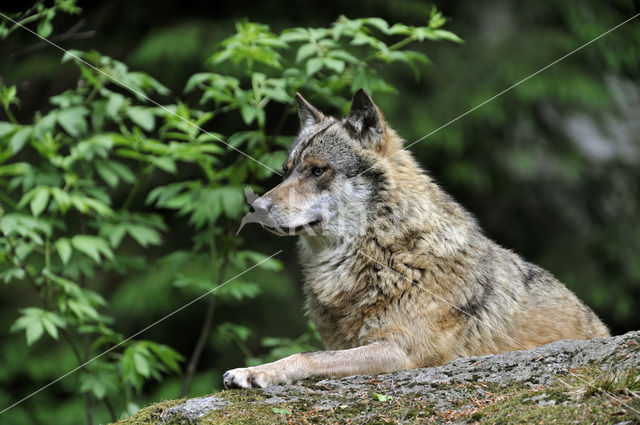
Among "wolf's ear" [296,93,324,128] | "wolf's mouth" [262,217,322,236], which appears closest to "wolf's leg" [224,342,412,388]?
"wolf's mouth" [262,217,322,236]

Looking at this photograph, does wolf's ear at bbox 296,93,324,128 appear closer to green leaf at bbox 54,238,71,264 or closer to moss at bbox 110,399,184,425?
green leaf at bbox 54,238,71,264

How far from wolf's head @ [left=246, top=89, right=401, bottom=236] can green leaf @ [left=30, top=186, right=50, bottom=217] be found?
1687 mm

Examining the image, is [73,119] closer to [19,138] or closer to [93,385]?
[19,138]

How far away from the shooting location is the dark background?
26.2ft

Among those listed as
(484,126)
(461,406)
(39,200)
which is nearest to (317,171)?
(461,406)

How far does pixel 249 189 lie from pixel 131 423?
2.13 m

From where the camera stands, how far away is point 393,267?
4176mm

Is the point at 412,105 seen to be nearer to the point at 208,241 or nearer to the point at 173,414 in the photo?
the point at 208,241

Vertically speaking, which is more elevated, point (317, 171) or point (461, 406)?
point (317, 171)

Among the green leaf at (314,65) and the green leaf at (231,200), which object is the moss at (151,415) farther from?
the green leaf at (314,65)

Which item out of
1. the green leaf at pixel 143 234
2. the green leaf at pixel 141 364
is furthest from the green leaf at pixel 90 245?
the green leaf at pixel 141 364

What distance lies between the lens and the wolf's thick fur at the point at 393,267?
399 cm

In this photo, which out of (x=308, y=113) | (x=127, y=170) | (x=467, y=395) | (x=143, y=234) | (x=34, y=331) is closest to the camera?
(x=467, y=395)

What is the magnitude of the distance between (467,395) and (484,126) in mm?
5568
